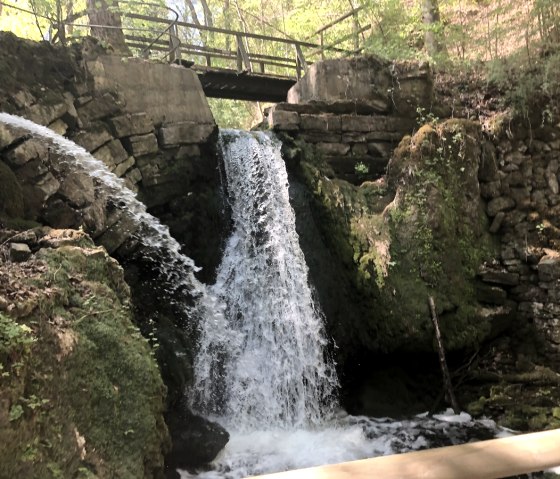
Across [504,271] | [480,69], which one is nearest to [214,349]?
[504,271]

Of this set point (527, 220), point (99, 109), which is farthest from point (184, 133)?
point (527, 220)

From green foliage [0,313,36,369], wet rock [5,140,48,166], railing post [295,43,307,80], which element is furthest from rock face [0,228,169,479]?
railing post [295,43,307,80]

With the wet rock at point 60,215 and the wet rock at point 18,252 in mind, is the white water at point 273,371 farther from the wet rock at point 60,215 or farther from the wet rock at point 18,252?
the wet rock at point 18,252

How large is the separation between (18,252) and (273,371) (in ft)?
12.4

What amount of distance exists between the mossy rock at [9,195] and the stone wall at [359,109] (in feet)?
16.9

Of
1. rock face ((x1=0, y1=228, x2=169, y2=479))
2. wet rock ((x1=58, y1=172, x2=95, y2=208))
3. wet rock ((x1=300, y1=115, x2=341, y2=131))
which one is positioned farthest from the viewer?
wet rock ((x1=300, y1=115, x2=341, y2=131))

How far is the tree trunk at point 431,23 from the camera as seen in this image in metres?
11.9

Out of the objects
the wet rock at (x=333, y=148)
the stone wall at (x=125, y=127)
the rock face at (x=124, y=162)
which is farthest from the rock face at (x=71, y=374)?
the wet rock at (x=333, y=148)

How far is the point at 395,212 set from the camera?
26.6 feet

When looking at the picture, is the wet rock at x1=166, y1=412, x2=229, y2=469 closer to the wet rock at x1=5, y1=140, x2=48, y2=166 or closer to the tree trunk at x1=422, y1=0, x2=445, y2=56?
the wet rock at x1=5, y1=140, x2=48, y2=166

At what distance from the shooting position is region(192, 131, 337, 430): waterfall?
20.8 ft

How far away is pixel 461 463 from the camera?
140cm

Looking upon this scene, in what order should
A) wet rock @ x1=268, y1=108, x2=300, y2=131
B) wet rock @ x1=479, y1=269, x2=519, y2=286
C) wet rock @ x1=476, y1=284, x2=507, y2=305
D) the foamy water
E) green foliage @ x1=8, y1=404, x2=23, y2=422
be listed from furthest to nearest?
wet rock @ x1=268, y1=108, x2=300, y2=131 → wet rock @ x1=479, y1=269, x2=519, y2=286 → wet rock @ x1=476, y1=284, x2=507, y2=305 → the foamy water → green foliage @ x1=8, y1=404, x2=23, y2=422

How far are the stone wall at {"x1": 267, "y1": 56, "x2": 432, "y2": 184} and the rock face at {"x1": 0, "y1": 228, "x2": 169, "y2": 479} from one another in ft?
19.2
